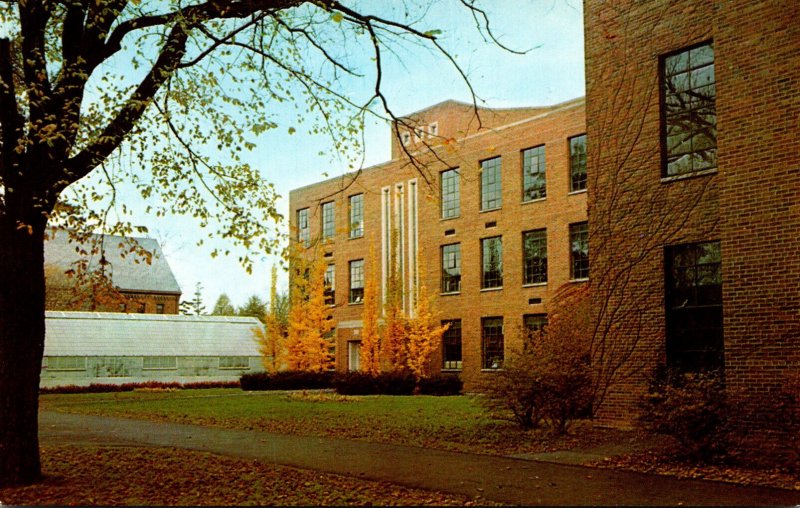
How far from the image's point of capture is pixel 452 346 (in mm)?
37125

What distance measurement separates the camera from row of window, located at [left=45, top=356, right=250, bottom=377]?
40812 mm

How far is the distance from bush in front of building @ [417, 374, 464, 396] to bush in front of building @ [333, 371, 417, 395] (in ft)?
1.09

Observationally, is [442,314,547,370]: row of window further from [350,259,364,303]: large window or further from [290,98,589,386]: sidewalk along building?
[350,259,364,303]: large window

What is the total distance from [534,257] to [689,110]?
18.4 metres

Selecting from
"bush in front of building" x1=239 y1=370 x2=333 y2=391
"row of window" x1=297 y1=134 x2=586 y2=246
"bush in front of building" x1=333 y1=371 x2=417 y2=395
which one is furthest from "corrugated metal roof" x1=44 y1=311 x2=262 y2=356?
"bush in front of building" x1=333 y1=371 x2=417 y2=395

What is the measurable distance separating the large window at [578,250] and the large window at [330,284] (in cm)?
1598

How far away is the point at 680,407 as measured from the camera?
39.7 ft

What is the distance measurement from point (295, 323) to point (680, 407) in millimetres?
29869

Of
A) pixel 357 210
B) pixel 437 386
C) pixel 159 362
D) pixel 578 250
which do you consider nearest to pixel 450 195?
pixel 357 210

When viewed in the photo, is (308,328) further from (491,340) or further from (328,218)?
(491,340)

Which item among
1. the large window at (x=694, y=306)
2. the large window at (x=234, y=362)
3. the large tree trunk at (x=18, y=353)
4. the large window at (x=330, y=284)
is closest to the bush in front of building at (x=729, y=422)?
the large window at (x=694, y=306)

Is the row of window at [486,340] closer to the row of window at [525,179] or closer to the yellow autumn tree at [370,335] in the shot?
the yellow autumn tree at [370,335]

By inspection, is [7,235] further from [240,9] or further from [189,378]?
[189,378]

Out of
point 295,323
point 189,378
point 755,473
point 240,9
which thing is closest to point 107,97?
point 240,9
